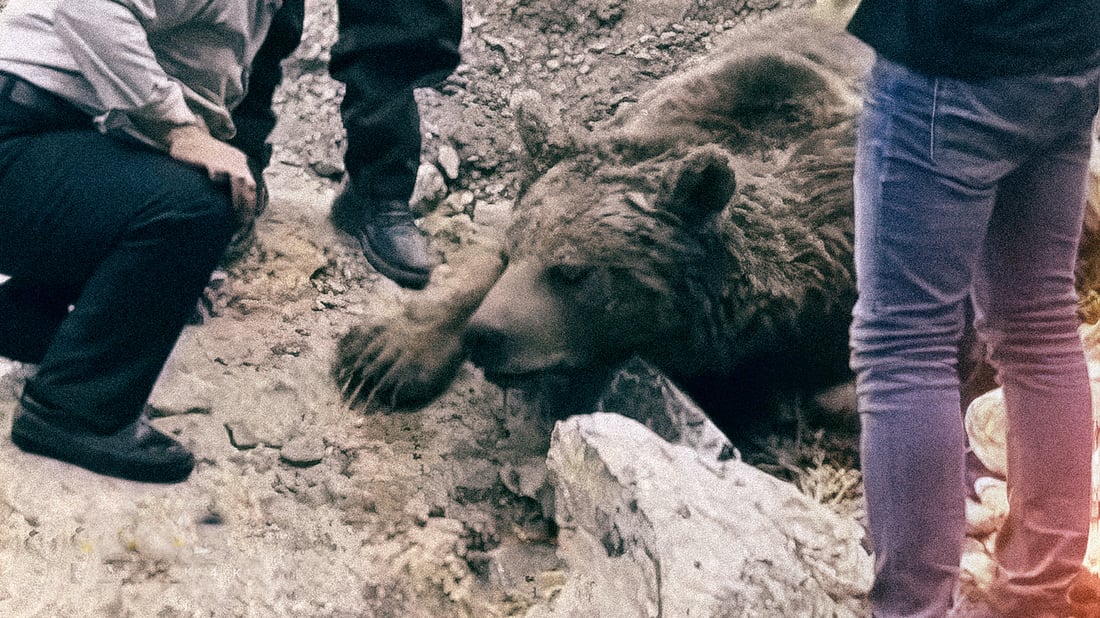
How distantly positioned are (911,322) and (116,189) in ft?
4.67

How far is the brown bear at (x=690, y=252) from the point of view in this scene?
208cm

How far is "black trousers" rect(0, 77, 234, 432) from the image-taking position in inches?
64.4

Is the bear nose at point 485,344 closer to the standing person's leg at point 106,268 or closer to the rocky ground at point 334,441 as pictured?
the rocky ground at point 334,441

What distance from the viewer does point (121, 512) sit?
5.49ft

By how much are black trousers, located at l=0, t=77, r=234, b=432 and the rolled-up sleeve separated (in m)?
0.10

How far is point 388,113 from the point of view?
6.72 ft

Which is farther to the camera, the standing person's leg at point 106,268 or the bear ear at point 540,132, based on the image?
the bear ear at point 540,132

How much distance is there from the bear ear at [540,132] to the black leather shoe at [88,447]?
1103mm

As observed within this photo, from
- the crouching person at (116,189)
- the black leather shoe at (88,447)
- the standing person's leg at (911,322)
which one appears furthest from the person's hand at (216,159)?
the standing person's leg at (911,322)

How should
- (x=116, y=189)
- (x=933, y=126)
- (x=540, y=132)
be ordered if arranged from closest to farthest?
(x=933, y=126), (x=116, y=189), (x=540, y=132)

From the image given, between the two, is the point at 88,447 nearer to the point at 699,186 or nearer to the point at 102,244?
the point at 102,244

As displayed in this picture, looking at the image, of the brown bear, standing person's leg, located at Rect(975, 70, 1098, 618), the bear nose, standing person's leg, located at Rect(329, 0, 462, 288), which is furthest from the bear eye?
standing person's leg, located at Rect(975, 70, 1098, 618)

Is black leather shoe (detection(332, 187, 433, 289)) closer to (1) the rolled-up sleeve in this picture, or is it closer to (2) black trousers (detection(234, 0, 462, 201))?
(2) black trousers (detection(234, 0, 462, 201))

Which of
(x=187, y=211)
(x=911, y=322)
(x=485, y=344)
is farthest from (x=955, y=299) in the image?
(x=187, y=211)
